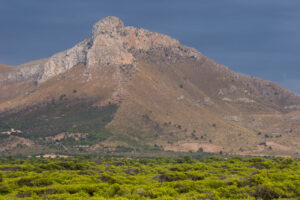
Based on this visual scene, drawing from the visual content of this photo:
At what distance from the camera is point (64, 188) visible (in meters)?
38.3

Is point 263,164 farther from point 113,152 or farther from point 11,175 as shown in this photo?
point 113,152

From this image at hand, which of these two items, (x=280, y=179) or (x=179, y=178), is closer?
(x=280, y=179)

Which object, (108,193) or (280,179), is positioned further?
(280,179)

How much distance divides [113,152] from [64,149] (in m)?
25.3

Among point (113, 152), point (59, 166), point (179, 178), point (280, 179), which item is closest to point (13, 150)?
point (113, 152)

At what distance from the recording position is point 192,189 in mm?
38375

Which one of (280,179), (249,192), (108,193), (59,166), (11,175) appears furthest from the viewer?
(59,166)

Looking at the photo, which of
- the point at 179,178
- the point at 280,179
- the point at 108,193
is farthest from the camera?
the point at 179,178

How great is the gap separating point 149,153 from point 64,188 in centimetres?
15417

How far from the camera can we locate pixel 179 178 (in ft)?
164

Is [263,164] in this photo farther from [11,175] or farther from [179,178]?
[11,175]

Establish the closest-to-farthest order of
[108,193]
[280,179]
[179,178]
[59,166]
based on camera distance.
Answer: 1. [108,193]
2. [280,179]
3. [179,178]
4. [59,166]

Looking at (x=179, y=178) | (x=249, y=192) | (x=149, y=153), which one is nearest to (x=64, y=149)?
(x=149, y=153)

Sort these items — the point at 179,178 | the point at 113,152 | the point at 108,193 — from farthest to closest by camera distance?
1. the point at 113,152
2. the point at 179,178
3. the point at 108,193
